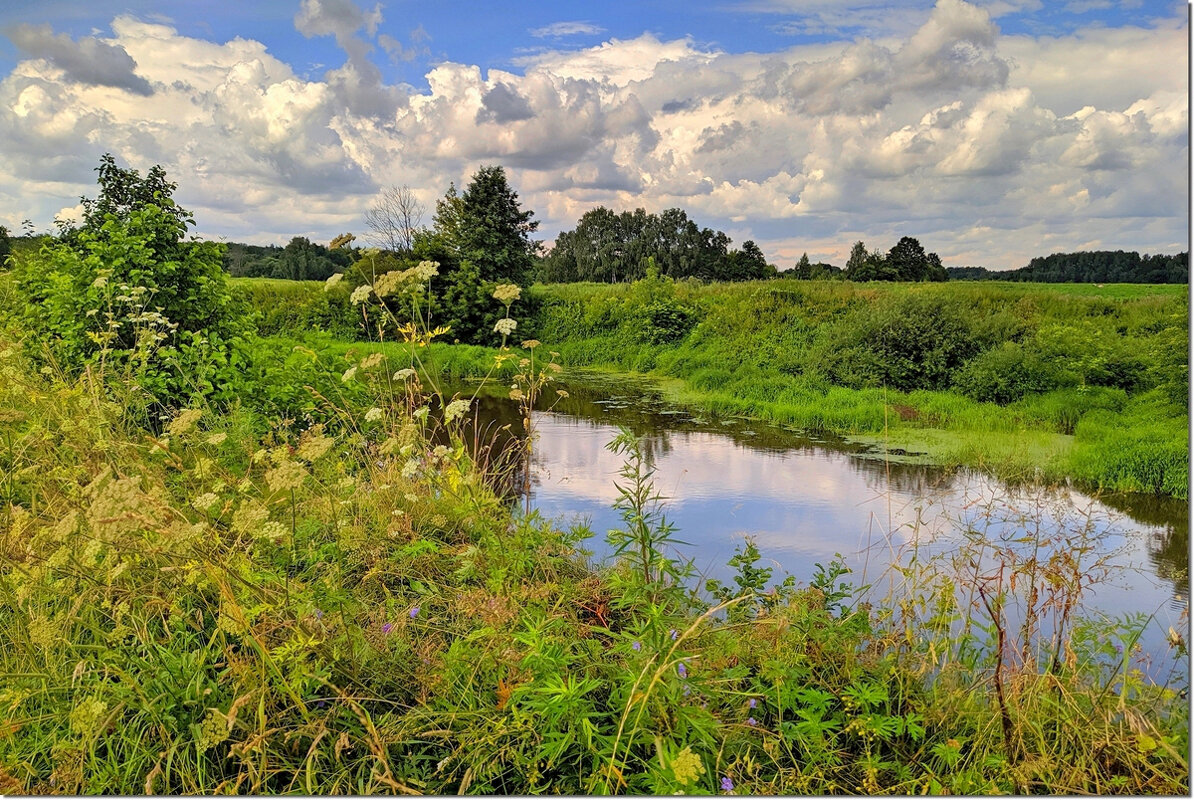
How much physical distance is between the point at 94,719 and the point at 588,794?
1293mm

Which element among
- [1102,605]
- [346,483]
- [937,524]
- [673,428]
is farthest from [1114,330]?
[346,483]

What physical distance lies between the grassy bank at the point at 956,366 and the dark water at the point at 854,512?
49cm

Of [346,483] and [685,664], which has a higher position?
[346,483]

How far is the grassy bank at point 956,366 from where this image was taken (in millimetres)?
7930

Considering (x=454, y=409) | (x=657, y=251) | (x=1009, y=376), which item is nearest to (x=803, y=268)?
(x=657, y=251)

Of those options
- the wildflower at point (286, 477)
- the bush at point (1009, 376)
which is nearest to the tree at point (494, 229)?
the bush at point (1009, 376)

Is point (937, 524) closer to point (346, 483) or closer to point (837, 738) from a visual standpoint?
point (837, 738)

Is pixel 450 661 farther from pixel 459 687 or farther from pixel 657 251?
pixel 657 251

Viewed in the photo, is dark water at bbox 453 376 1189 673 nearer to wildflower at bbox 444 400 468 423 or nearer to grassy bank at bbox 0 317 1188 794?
grassy bank at bbox 0 317 1188 794

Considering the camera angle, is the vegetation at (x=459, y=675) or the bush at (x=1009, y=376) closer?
the vegetation at (x=459, y=675)

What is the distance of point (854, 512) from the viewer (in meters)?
6.08

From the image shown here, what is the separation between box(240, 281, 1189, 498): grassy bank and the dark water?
1.59 ft

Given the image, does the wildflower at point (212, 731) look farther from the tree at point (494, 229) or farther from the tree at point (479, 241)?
the tree at point (494, 229)

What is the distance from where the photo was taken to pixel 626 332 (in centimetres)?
1755
